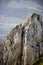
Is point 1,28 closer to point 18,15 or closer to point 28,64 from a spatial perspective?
point 18,15

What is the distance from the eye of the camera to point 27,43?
404 inches

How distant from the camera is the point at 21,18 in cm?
1099

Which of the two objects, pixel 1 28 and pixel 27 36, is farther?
pixel 1 28

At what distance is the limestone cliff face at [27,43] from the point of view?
1021cm

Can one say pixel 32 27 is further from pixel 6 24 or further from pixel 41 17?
pixel 6 24

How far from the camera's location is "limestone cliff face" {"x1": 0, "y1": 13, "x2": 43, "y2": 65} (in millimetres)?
10210

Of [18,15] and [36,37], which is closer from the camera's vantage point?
[36,37]

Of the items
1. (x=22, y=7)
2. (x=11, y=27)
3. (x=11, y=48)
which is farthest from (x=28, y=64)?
(x=22, y=7)

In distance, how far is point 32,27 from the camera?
33.9 ft

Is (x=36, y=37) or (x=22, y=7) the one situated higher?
(x=22, y=7)

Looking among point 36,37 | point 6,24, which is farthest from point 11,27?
point 36,37

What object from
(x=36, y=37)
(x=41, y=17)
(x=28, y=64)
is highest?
(x=41, y=17)

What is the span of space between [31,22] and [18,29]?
567mm

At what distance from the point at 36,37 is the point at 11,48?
3.24 ft
